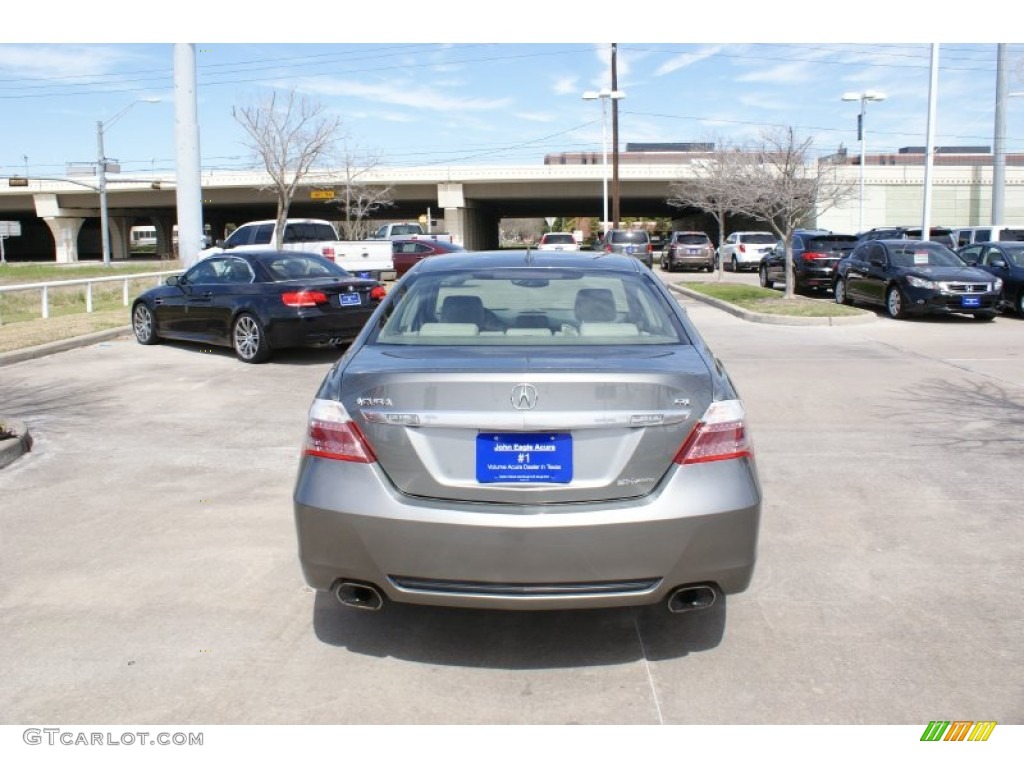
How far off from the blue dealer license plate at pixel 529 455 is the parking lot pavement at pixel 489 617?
87 cm

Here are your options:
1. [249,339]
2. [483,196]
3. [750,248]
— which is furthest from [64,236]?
[249,339]

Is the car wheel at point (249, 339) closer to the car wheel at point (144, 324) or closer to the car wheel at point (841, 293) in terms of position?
the car wheel at point (144, 324)

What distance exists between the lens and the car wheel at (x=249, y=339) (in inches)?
490

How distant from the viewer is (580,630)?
429cm

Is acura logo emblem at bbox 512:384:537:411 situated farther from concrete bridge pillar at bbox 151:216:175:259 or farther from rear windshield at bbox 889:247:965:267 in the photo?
concrete bridge pillar at bbox 151:216:175:259

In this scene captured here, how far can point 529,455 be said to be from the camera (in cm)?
356

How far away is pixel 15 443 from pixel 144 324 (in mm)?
7415

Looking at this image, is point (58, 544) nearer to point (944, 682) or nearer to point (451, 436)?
point (451, 436)

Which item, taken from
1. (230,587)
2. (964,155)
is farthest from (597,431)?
(964,155)

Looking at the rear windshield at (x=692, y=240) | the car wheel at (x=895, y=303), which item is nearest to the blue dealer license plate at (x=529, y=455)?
the car wheel at (x=895, y=303)

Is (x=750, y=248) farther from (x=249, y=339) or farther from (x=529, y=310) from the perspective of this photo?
(x=529, y=310)

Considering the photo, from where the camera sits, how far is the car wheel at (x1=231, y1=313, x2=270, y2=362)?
490 inches

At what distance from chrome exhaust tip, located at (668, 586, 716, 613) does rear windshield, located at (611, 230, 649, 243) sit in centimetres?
3224
